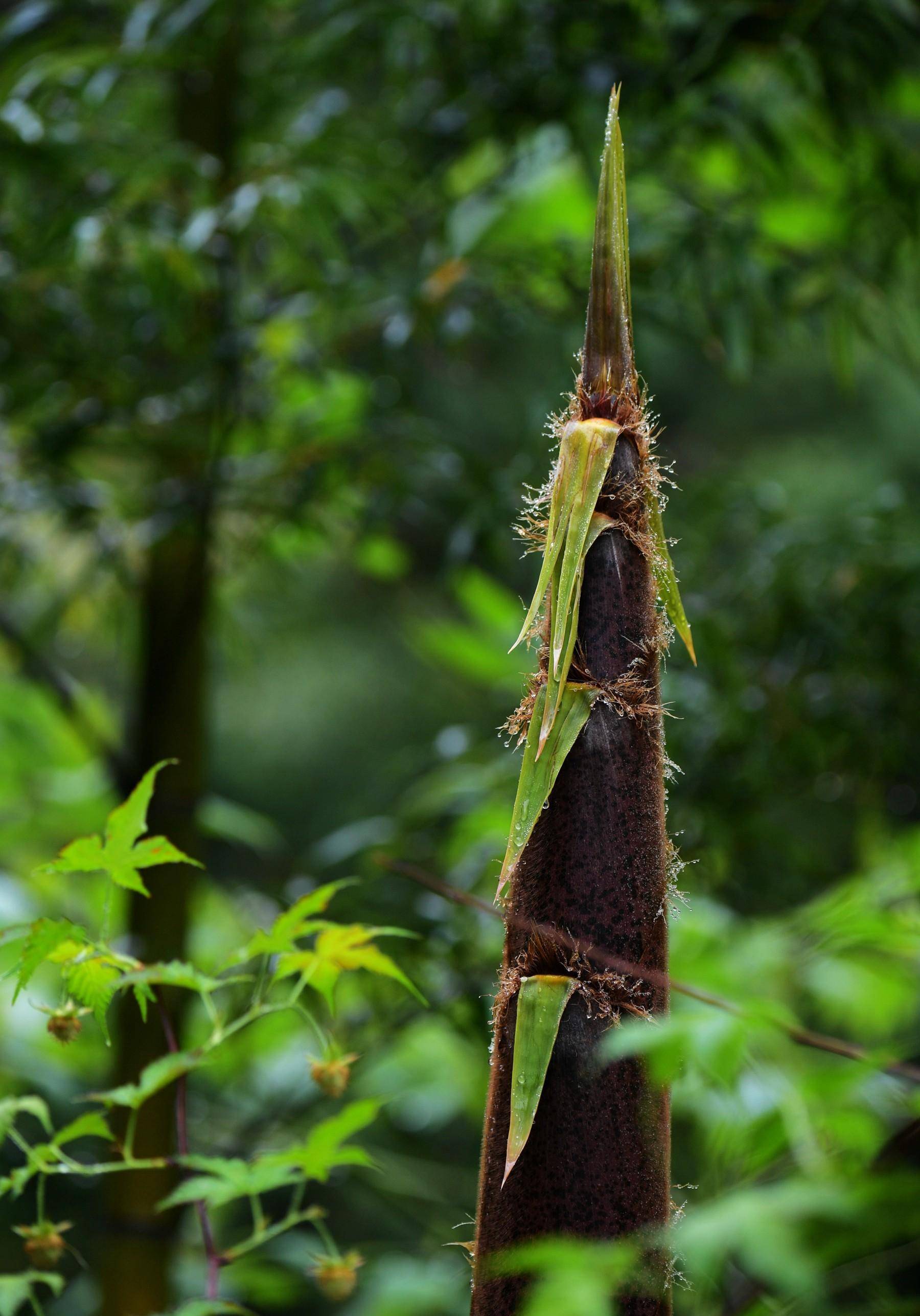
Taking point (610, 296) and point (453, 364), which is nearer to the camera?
point (610, 296)

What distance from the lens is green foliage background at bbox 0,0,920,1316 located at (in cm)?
63

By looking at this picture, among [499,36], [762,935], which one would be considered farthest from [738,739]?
[499,36]

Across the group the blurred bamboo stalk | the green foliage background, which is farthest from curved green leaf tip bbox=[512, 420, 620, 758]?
the blurred bamboo stalk

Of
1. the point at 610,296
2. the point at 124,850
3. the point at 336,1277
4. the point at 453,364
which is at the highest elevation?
the point at 453,364

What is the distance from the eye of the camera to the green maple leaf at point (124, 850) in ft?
0.99

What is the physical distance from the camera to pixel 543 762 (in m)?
0.23

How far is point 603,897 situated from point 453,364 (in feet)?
2.22

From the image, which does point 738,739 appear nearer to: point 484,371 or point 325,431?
point 325,431

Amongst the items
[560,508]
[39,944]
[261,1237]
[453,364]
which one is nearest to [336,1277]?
[261,1237]

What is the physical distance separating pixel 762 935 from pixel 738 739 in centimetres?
13

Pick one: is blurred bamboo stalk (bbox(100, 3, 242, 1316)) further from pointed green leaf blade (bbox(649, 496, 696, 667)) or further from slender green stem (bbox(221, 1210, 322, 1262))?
pointed green leaf blade (bbox(649, 496, 696, 667))

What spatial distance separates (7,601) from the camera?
1354 millimetres

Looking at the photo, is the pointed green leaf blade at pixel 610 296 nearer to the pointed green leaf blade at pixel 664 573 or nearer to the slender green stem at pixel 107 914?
the pointed green leaf blade at pixel 664 573

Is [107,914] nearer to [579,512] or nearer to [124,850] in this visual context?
[124,850]
